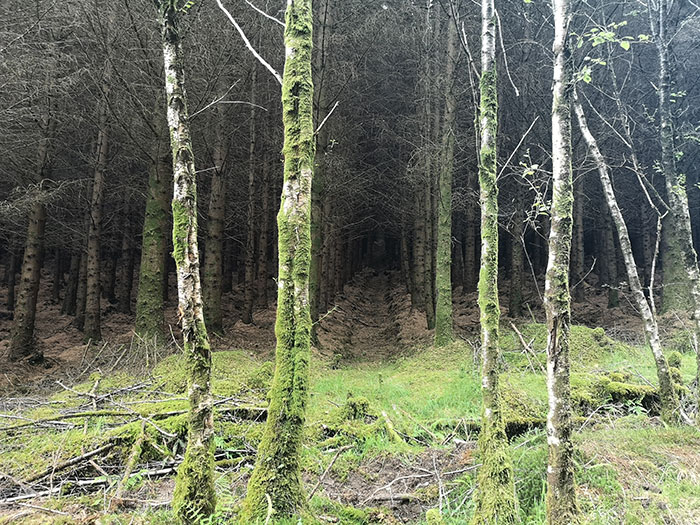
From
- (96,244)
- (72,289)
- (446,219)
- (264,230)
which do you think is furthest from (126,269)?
(446,219)

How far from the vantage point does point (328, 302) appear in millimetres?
17969

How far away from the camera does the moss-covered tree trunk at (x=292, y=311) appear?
2.95 meters

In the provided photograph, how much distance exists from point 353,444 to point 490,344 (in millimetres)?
2607

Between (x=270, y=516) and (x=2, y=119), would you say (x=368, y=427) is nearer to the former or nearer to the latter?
(x=270, y=516)

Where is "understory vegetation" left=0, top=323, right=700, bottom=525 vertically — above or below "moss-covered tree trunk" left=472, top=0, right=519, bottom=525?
below

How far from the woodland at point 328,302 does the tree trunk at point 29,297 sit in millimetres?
56

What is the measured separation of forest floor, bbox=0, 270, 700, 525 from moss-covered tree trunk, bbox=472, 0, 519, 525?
45cm

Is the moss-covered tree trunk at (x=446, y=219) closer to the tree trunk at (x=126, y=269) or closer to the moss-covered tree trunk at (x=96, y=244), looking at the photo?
the moss-covered tree trunk at (x=96, y=244)

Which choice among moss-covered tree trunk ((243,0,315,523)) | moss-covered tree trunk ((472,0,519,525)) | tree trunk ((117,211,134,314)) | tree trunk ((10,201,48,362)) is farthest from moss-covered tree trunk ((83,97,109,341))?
moss-covered tree trunk ((472,0,519,525))

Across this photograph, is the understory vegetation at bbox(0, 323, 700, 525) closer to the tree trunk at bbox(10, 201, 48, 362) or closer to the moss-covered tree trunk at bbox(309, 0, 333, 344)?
the moss-covered tree trunk at bbox(309, 0, 333, 344)

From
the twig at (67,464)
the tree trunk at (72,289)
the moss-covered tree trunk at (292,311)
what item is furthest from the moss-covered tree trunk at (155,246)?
the tree trunk at (72,289)

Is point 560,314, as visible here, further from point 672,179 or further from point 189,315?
point 672,179

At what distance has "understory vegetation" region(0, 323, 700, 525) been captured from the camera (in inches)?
141

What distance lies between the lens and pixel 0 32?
7.91 m
